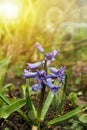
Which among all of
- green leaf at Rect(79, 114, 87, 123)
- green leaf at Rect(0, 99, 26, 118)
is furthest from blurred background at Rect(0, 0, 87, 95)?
green leaf at Rect(0, 99, 26, 118)

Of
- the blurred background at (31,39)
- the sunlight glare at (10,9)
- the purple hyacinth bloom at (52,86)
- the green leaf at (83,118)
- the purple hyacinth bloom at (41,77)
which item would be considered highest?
the sunlight glare at (10,9)

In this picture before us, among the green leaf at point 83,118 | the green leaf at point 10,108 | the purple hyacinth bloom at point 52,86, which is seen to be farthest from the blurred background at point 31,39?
the purple hyacinth bloom at point 52,86

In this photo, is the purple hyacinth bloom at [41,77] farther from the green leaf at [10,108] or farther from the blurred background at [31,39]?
the blurred background at [31,39]

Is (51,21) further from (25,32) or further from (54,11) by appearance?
(25,32)

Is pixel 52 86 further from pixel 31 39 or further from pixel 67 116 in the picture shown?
pixel 31 39

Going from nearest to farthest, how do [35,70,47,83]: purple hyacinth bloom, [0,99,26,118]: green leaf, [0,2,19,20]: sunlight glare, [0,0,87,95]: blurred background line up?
[35,70,47,83]: purple hyacinth bloom → [0,99,26,118]: green leaf → [0,0,87,95]: blurred background → [0,2,19,20]: sunlight glare

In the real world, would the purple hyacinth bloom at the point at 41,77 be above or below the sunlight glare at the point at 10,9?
below

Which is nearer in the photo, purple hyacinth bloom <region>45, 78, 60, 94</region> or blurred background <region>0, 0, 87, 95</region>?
purple hyacinth bloom <region>45, 78, 60, 94</region>

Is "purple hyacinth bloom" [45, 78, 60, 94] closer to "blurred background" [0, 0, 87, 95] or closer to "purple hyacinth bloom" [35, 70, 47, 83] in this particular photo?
"purple hyacinth bloom" [35, 70, 47, 83]

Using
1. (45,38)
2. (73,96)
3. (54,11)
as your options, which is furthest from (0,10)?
(73,96)

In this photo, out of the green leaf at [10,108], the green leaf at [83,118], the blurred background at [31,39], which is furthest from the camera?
the blurred background at [31,39]

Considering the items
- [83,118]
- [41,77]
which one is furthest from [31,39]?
[41,77]

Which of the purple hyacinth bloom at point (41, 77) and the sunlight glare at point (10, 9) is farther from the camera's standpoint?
the sunlight glare at point (10, 9)
